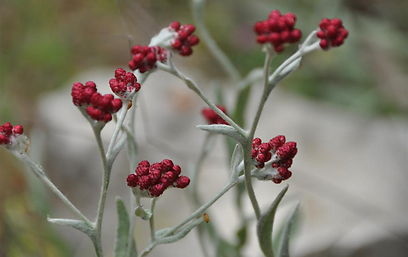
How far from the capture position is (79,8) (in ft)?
11.8

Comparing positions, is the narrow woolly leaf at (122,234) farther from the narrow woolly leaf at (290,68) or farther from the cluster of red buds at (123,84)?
the narrow woolly leaf at (290,68)

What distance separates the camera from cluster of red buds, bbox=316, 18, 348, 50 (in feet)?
3.23

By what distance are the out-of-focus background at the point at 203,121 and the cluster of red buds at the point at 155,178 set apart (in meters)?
1.00

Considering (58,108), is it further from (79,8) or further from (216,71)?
(216,71)

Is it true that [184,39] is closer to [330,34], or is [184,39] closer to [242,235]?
[330,34]

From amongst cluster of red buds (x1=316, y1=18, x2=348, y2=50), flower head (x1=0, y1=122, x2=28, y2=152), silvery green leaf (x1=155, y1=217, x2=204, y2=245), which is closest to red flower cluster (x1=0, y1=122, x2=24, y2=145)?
flower head (x1=0, y1=122, x2=28, y2=152)

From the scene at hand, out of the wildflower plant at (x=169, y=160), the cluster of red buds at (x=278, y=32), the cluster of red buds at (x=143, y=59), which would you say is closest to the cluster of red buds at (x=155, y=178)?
the wildflower plant at (x=169, y=160)

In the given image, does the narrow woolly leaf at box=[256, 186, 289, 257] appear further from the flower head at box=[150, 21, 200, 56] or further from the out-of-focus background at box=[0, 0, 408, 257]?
the out-of-focus background at box=[0, 0, 408, 257]

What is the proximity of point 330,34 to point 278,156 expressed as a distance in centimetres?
26

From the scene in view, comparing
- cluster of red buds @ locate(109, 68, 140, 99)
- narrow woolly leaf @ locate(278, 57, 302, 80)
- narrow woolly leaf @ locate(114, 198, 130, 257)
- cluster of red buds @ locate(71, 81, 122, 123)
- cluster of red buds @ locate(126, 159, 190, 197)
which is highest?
narrow woolly leaf @ locate(278, 57, 302, 80)

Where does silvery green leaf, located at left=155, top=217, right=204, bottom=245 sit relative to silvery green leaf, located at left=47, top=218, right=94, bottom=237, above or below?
below

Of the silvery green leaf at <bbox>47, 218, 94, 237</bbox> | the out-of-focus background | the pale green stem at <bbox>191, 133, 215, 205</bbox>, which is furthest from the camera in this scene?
the out-of-focus background

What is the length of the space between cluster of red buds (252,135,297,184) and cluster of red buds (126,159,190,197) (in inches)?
6.1

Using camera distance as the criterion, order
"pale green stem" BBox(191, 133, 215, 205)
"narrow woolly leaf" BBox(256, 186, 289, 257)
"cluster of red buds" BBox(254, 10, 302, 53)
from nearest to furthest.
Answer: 1. "cluster of red buds" BBox(254, 10, 302, 53)
2. "narrow woolly leaf" BBox(256, 186, 289, 257)
3. "pale green stem" BBox(191, 133, 215, 205)
